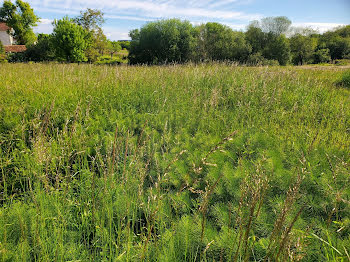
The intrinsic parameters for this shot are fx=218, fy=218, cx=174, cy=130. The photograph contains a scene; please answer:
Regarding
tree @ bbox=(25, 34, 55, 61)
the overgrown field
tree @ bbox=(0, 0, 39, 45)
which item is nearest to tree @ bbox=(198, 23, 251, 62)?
tree @ bbox=(25, 34, 55, 61)

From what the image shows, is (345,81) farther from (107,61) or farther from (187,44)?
(107,61)

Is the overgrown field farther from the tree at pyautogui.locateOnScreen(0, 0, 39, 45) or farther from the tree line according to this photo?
the tree at pyautogui.locateOnScreen(0, 0, 39, 45)

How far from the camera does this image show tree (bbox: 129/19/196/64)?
3153cm

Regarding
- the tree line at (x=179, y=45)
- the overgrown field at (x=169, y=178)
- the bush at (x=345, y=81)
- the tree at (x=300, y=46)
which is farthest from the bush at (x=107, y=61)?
the tree at (x=300, y=46)

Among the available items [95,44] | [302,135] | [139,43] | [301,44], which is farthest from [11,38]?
[302,135]

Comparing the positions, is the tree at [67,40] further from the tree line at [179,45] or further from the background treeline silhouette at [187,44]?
the background treeline silhouette at [187,44]

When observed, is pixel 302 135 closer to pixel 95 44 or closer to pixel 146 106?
pixel 146 106

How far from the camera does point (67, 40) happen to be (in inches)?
931

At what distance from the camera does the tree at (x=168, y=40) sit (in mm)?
31531

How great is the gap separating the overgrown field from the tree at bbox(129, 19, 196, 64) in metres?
26.8

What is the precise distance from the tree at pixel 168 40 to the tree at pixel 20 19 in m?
33.8

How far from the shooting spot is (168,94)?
5.43m

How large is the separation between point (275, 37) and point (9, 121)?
151 feet

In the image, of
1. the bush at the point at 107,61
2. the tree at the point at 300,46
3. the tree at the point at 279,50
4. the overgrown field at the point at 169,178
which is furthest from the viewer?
the tree at the point at 300,46
